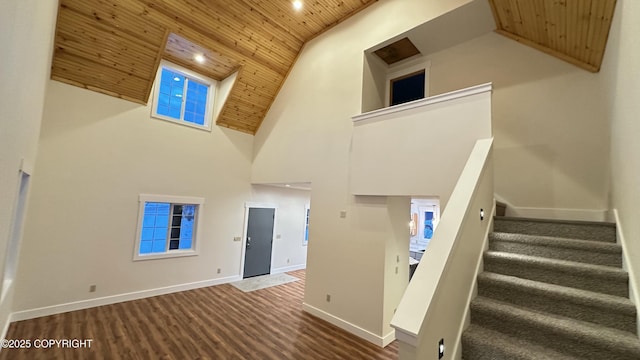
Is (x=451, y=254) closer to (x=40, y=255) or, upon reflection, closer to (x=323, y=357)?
(x=323, y=357)

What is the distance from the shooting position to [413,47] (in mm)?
5086

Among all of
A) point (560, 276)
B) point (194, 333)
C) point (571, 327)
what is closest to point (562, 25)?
point (560, 276)

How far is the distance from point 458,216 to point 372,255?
244cm

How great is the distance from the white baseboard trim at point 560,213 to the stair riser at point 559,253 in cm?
157

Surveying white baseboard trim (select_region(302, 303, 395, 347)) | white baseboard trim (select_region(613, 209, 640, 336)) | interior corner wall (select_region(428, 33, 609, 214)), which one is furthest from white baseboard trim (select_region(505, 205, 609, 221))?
white baseboard trim (select_region(302, 303, 395, 347))

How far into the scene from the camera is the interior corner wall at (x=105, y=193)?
4.55 m

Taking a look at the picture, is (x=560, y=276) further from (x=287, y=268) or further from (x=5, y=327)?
(x=287, y=268)

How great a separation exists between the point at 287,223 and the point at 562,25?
729cm

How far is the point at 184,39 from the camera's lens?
5.34 m

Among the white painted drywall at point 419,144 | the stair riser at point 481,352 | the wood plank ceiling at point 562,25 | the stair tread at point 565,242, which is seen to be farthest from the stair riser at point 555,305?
the wood plank ceiling at point 562,25

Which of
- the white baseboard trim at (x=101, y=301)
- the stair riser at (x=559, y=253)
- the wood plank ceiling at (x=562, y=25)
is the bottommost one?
the white baseboard trim at (x=101, y=301)

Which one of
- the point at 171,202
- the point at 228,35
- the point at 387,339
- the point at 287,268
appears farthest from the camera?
the point at 287,268

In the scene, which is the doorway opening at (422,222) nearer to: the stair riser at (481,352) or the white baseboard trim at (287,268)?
the white baseboard trim at (287,268)

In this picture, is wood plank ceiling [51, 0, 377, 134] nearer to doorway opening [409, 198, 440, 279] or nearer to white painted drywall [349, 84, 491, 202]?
white painted drywall [349, 84, 491, 202]
